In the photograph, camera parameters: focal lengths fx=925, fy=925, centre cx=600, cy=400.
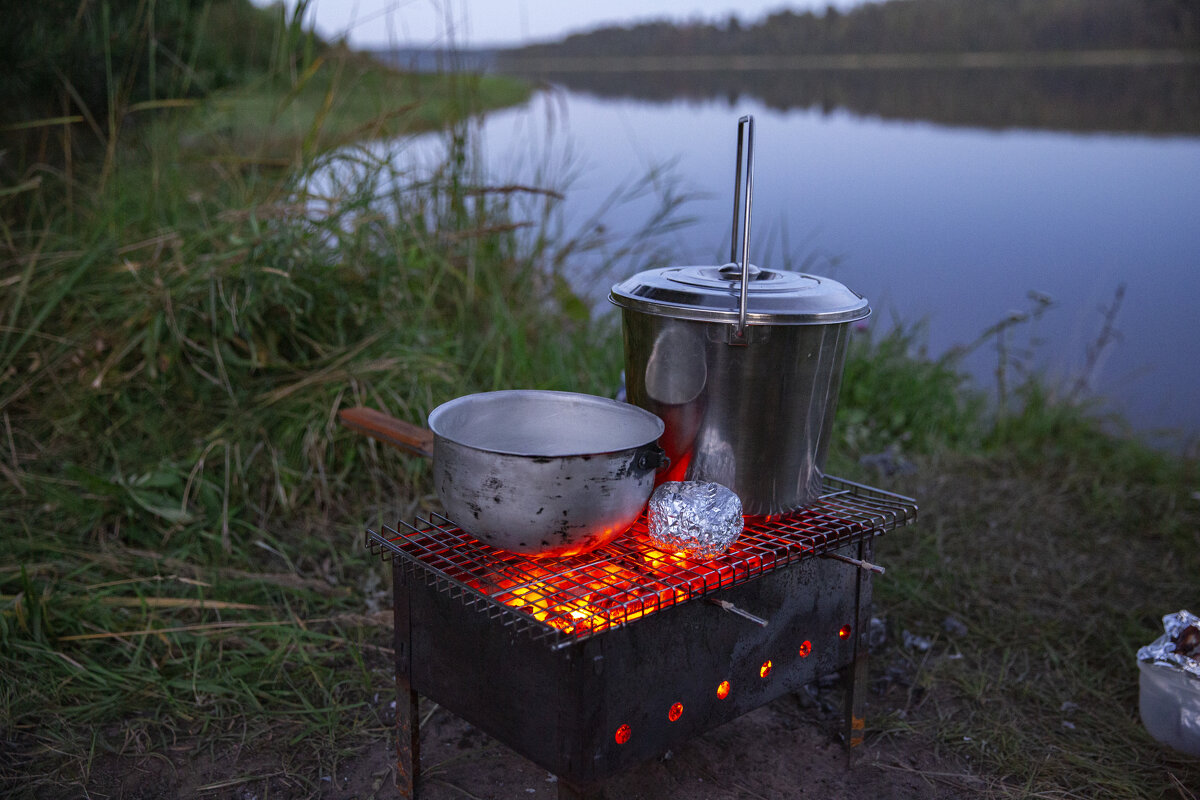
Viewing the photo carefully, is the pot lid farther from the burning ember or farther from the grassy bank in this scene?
the grassy bank

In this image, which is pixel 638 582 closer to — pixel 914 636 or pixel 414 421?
pixel 914 636

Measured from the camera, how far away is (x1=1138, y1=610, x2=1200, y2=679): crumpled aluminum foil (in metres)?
1.95

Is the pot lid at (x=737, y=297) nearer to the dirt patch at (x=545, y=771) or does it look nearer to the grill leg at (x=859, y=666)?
the grill leg at (x=859, y=666)

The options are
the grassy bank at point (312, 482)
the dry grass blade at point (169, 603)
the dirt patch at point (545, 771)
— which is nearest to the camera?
the dirt patch at point (545, 771)

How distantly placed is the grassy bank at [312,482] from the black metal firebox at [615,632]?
518 mm

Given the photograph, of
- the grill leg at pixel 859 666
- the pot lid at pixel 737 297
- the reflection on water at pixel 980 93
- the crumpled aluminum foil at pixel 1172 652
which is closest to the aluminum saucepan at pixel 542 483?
the pot lid at pixel 737 297

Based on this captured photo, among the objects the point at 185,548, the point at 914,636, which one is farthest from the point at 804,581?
the point at 185,548

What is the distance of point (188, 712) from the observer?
2.11 metres

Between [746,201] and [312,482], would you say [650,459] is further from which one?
[312,482]

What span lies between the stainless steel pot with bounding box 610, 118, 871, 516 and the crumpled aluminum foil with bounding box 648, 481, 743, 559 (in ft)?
0.40

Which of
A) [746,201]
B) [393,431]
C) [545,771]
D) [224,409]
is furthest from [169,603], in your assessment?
[746,201]

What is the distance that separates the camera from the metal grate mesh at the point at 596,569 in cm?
144

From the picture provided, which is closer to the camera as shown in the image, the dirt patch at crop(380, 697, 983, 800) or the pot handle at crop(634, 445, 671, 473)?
the pot handle at crop(634, 445, 671, 473)

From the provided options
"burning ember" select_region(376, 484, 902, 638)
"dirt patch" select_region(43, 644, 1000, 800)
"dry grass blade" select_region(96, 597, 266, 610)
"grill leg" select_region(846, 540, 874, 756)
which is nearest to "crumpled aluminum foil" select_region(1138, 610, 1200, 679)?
"dirt patch" select_region(43, 644, 1000, 800)
